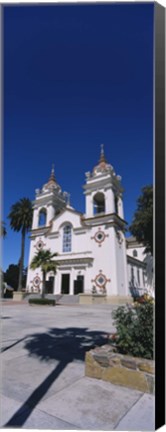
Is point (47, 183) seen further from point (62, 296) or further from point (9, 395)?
point (9, 395)

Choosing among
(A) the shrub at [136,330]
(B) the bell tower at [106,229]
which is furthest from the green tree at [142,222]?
(A) the shrub at [136,330]

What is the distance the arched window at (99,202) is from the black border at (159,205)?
82.6ft

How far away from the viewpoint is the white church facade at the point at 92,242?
2506cm

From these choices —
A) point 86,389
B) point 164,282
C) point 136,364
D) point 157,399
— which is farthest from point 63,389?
point 164,282

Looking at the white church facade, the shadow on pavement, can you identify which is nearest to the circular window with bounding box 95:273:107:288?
the white church facade

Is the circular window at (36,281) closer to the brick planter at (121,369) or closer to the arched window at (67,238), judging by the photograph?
the arched window at (67,238)

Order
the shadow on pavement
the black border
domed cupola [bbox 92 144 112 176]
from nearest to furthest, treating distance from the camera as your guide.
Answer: the black border, the shadow on pavement, domed cupola [bbox 92 144 112 176]

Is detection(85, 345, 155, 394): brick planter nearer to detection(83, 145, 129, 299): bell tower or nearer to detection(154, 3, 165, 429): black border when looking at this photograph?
detection(154, 3, 165, 429): black border

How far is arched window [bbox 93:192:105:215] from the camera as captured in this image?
28.2 meters

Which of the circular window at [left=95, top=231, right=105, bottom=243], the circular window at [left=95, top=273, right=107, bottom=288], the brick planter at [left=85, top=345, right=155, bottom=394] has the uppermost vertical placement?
the circular window at [left=95, top=231, right=105, bottom=243]

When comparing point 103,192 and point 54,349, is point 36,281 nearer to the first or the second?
point 103,192

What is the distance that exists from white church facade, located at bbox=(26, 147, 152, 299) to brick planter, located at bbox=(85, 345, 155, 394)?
810 inches

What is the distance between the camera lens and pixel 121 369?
127 inches

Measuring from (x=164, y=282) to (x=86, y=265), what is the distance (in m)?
24.0
